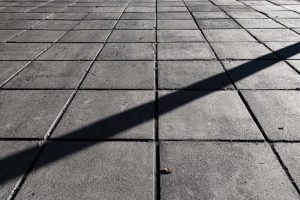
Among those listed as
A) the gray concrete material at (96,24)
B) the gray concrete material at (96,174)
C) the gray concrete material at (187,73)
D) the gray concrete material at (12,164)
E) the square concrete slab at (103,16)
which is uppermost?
the square concrete slab at (103,16)

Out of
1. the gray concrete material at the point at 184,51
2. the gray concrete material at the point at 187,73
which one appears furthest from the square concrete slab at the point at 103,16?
the gray concrete material at the point at 187,73

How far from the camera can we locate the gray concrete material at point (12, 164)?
8.05 ft

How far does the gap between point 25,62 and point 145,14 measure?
13.2 ft

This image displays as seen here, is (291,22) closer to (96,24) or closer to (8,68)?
(96,24)

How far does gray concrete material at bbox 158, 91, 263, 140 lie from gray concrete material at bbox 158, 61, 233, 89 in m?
0.41

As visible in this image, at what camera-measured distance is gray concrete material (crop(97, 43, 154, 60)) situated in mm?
5205

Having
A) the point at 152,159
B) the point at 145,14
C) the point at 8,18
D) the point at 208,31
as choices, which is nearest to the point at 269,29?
the point at 208,31

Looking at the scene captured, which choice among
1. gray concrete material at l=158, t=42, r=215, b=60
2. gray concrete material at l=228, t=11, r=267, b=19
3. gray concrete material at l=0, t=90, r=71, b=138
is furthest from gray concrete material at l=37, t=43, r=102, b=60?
gray concrete material at l=228, t=11, r=267, b=19

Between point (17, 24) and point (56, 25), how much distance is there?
897mm

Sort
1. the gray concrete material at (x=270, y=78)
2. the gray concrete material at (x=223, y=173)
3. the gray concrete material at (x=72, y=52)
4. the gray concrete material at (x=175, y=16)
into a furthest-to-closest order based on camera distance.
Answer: the gray concrete material at (x=175, y=16) < the gray concrete material at (x=72, y=52) < the gray concrete material at (x=270, y=78) < the gray concrete material at (x=223, y=173)

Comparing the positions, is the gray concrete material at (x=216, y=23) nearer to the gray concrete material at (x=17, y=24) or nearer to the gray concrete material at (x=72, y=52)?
the gray concrete material at (x=72, y=52)

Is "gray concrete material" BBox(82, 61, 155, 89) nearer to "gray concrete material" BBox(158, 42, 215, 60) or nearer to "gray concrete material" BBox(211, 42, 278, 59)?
"gray concrete material" BBox(158, 42, 215, 60)

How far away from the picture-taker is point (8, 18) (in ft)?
26.8

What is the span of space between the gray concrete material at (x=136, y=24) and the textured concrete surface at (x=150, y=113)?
24 centimetres
